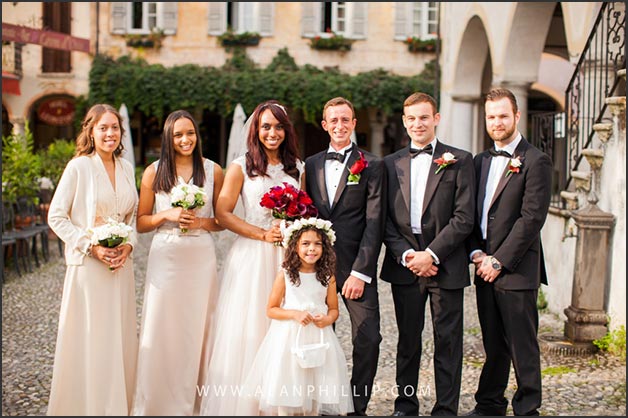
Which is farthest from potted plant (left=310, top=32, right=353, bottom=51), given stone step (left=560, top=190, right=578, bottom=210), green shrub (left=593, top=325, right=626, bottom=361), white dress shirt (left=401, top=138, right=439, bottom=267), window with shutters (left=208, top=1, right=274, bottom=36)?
white dress shirt (left=401, top=138, right=439, bottom=267)

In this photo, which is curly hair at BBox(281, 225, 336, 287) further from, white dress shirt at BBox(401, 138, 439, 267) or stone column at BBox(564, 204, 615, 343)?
stone column at BBox(564, 204, 615, 343)

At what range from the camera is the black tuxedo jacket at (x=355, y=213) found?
4.73 meters

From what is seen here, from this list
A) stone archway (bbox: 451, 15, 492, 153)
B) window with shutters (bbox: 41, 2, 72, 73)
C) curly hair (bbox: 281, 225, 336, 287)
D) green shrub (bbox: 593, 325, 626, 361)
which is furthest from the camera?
window with shutters (bbox: 41, 2, 72, 73)

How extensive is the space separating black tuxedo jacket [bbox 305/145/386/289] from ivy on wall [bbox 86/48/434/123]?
17.7m

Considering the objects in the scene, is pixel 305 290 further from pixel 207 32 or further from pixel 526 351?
pixel 207 32

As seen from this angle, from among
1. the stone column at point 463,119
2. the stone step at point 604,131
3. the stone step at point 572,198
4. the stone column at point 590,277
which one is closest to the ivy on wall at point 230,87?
the stone column at point 463,119

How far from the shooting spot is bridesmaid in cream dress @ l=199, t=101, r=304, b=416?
4.75 m

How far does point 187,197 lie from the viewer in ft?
15.0

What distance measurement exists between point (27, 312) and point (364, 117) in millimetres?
19051

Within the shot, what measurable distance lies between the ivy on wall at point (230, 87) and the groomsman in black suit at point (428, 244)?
58.1 feet

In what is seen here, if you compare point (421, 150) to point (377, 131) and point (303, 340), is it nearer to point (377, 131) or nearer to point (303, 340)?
point (303, 340)

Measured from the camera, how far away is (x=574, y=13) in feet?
30.2

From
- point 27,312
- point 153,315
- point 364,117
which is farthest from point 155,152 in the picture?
point 153,315

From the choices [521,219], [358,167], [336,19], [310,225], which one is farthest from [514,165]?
[336,19]
